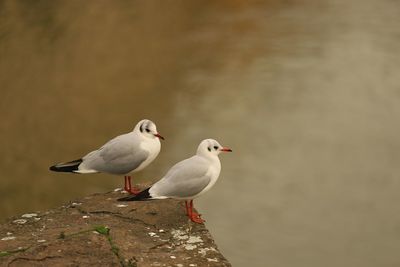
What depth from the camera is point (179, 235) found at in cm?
353

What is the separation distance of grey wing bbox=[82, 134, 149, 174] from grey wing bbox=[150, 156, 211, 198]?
0.32 m

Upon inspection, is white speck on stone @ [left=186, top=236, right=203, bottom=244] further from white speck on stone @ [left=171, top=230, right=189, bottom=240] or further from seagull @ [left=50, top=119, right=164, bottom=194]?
seagull @ [left=50, top=119, right=164, bottom=194]

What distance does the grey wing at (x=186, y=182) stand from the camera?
3.44 meters

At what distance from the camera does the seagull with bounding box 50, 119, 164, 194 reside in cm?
371

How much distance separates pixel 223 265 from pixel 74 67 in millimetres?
5589

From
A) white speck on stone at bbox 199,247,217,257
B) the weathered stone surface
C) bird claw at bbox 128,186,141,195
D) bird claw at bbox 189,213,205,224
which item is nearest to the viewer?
the weathered stone surface

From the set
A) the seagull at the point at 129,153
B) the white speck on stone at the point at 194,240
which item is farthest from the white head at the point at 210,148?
the white speck on stone at the point at 194,240

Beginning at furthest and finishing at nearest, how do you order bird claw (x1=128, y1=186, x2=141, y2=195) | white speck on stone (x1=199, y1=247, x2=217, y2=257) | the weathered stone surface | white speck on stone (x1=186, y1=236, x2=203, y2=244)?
1. bird claw (x1=128, y1=186, x2=141, y2=195)
2. white speck on stone (x1=186, y1=236, x2=203, y2=244)
3. white speck on stone (x1=199, y1=247, x2=217, y2=257)
4. the weathered stone surface

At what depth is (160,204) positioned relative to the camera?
3.92m

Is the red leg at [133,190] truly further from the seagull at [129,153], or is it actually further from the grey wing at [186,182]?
the grey wing at [186,182]

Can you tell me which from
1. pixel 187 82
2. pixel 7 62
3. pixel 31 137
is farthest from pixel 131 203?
pixel 7 62

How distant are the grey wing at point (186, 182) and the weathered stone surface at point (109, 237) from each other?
25 centimetres

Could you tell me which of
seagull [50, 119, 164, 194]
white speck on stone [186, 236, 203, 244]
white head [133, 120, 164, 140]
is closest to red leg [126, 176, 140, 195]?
seagull [50, 119, 164, 194]

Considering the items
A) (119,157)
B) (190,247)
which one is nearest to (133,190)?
(119,157)
